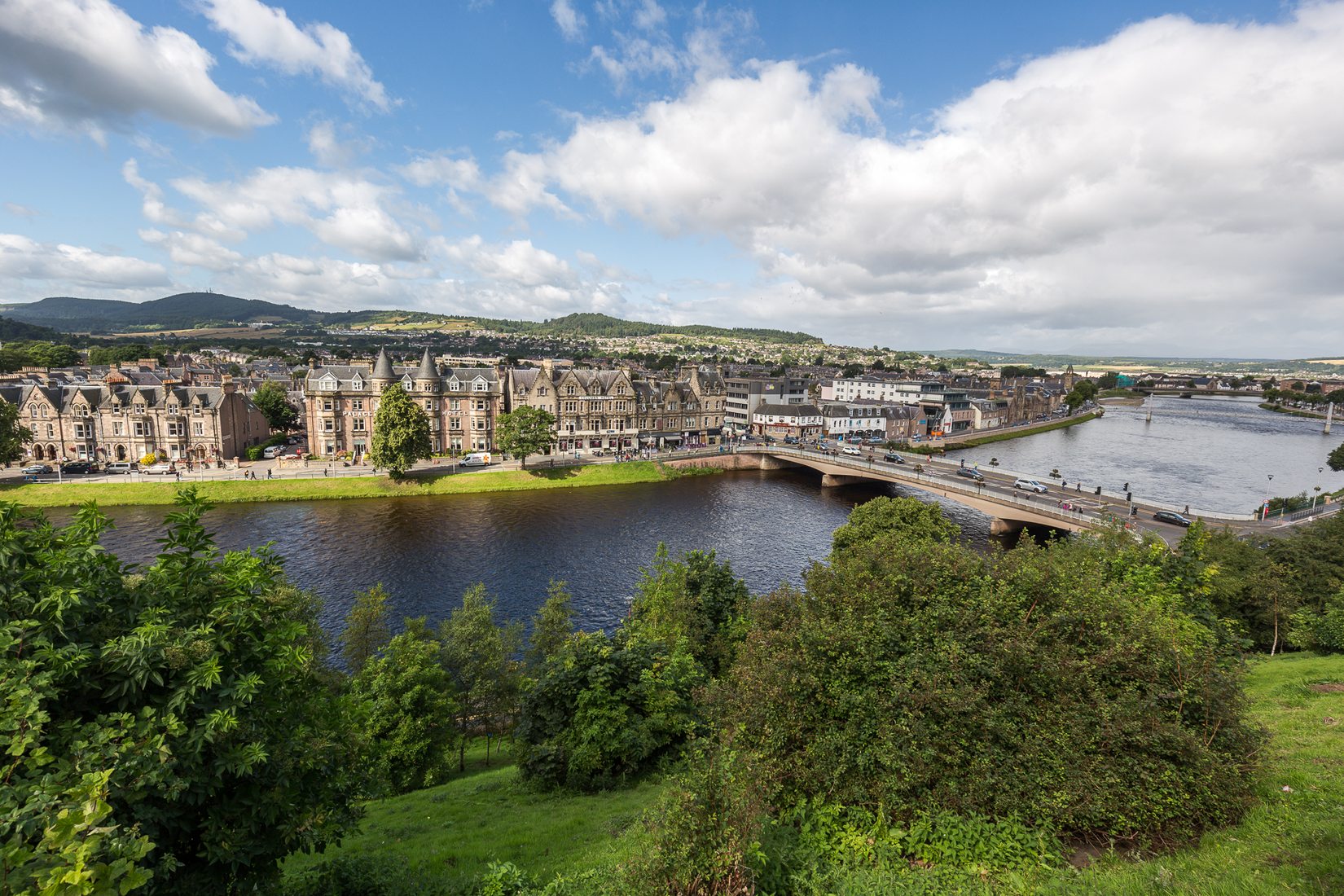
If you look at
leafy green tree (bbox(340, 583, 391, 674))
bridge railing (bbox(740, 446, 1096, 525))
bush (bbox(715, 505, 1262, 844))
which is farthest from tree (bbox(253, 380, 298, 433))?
bush (bbox(715, 505, 1262, 844))

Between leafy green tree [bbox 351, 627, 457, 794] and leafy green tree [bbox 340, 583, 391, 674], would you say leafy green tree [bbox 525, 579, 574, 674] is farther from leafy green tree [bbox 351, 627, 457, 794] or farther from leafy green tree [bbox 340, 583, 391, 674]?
leafy green tree [bbox 340, 583, 391, 674]

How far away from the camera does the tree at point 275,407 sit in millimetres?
106625

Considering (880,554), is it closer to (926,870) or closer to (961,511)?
(926,870)

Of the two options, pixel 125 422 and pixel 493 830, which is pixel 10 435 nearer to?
pixel 125 422

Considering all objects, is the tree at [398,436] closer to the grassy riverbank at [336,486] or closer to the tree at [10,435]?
the grassy riverbank at [336,486]

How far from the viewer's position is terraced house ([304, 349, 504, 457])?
3654 inches

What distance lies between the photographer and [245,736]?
389 inches

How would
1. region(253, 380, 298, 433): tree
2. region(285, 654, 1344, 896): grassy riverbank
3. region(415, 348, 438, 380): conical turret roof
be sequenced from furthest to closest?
region(253, 380, 298, 433): tree
region(415, 348, 438, 380): conical turret roof
region(285, 654, 1344, 896): grassy riverbank

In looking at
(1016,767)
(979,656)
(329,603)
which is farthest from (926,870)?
(329,603)

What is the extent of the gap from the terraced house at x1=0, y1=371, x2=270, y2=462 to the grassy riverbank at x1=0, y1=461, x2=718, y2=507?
13.1 m

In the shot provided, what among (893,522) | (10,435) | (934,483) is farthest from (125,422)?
(934,483)

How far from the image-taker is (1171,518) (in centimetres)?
5903

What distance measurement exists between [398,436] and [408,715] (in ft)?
199

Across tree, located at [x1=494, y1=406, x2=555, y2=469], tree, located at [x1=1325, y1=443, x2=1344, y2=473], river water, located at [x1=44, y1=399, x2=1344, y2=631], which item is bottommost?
river water, located at [x1=44, y1=399, x2=1344, y2=631]
